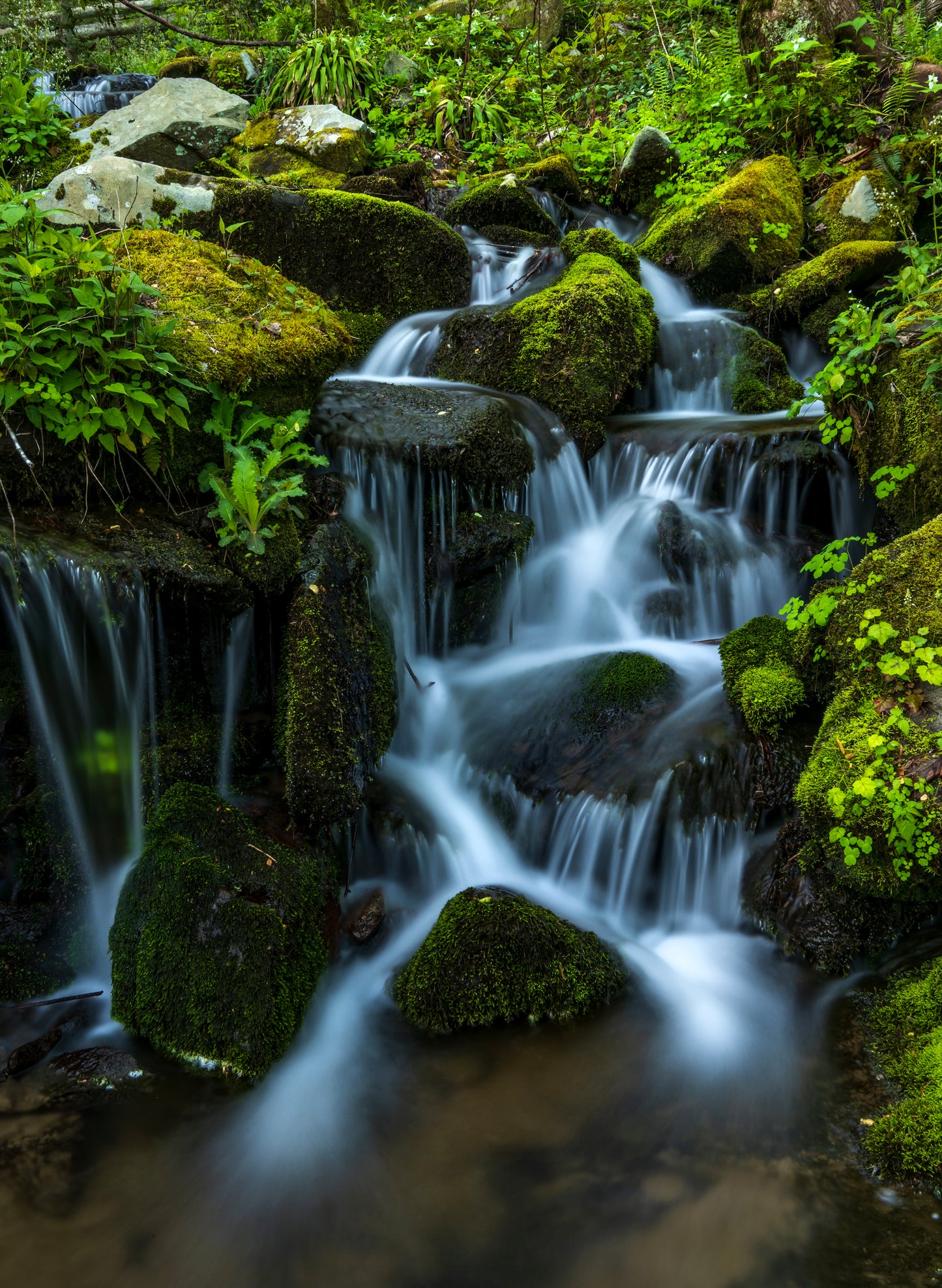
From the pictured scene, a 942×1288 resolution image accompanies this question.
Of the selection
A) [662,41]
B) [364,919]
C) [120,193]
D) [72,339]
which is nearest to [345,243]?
[120,193]

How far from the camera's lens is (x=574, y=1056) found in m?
3.21

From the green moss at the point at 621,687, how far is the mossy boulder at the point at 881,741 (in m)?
1.10

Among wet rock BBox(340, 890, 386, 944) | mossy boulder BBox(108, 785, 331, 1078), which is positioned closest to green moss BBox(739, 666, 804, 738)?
wet rock BBox(340, 890, 386, 944)

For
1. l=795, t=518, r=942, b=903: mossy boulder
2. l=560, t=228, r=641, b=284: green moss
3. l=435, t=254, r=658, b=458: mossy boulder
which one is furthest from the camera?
l=560, t=228, r=641, b=284: green moss

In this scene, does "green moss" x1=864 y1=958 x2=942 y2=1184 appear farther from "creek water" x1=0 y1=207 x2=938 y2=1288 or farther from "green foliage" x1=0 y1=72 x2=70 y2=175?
"green foliage" x1=0 y1=72 x2=70 y2=175

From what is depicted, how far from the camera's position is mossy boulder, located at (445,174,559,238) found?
9.04m

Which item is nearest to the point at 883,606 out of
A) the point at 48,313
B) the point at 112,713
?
the point at 112,713

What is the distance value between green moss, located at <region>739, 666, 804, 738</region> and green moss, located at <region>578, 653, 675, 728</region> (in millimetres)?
628

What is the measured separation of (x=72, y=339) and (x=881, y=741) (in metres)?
3.88

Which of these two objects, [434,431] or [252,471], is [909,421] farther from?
[252,471]

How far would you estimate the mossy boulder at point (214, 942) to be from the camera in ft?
10.5

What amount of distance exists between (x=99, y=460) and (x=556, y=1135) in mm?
3547

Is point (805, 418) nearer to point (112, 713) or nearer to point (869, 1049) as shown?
point (869, 1049)

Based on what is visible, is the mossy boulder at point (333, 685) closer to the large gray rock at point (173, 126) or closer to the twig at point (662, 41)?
the large gray rock at point (173, 126)
